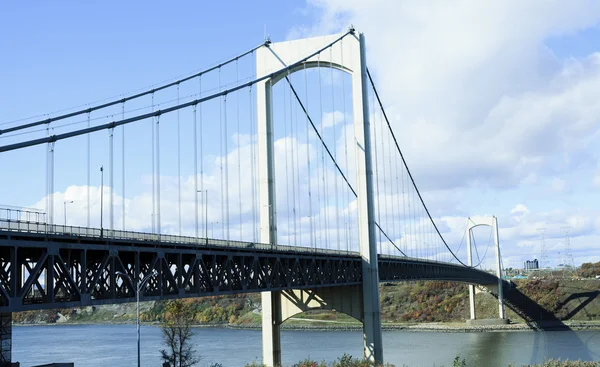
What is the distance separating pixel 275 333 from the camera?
43.5 m

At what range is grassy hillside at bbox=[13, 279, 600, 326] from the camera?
105 m

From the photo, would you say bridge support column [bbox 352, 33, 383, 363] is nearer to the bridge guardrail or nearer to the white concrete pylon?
the bridge guardrail

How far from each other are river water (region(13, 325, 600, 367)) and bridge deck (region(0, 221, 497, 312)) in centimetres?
2385

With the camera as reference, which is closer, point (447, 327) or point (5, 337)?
point (5, 337)

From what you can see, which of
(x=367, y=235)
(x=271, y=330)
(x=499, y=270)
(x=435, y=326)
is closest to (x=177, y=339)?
(x=271, y=330)

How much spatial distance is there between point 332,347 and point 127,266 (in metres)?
52.0

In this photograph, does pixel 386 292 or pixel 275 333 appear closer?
pixel 275 333

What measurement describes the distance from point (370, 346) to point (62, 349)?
5190cm

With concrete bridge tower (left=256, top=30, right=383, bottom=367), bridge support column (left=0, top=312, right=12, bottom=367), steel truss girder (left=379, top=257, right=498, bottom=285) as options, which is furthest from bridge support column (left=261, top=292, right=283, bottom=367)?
bridge support column (left=0, top=312, right=12, bottom=367)

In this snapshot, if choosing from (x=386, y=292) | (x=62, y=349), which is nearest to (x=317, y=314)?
(x=386, y=292)

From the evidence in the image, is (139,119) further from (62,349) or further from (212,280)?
(62,349)

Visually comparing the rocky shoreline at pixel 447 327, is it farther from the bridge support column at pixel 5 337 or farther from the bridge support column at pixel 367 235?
the bridge support column at pixel 5 337

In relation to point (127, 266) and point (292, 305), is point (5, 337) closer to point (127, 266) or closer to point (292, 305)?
point (127, 266)

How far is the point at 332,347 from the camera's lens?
74.7 m
